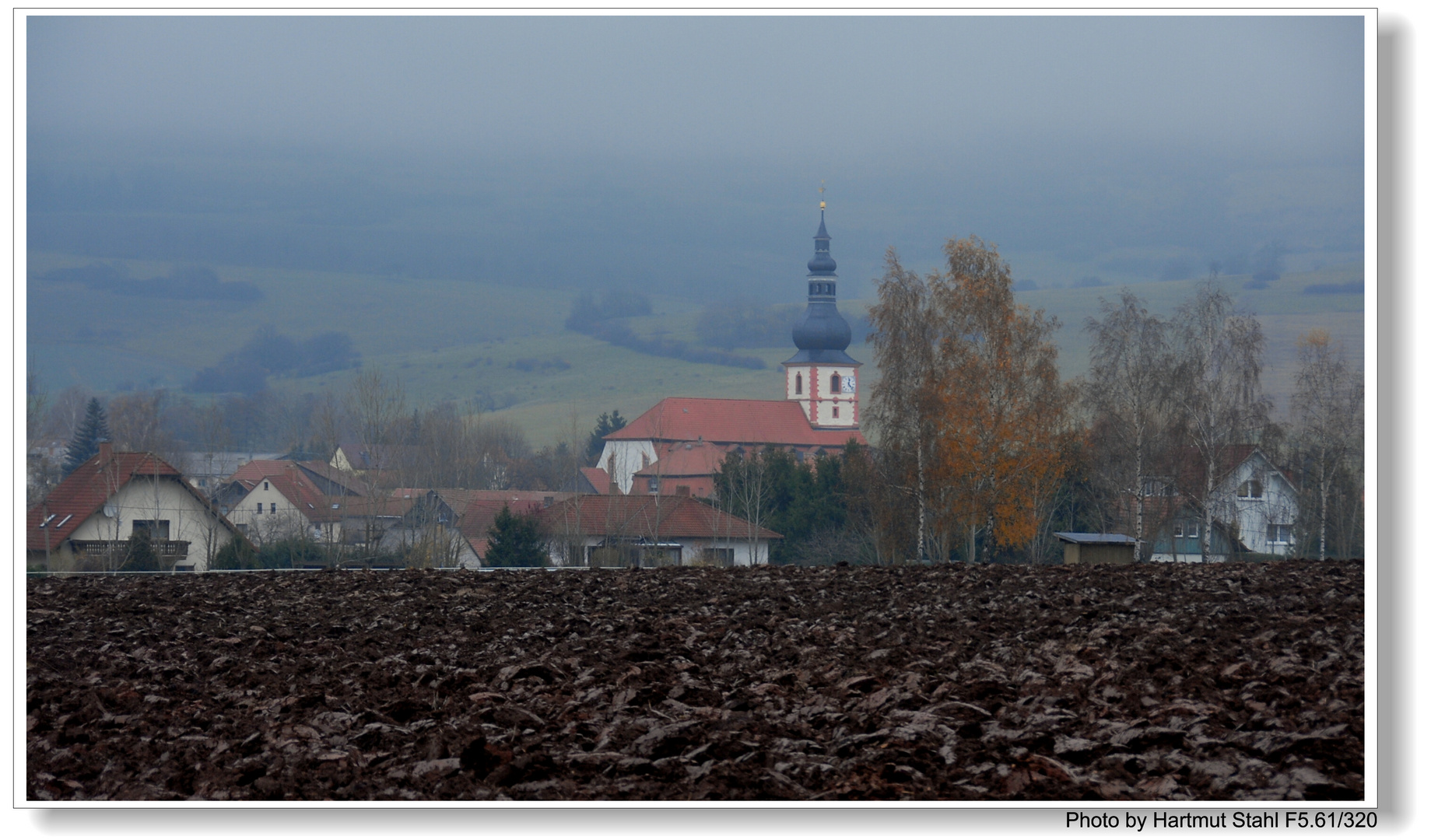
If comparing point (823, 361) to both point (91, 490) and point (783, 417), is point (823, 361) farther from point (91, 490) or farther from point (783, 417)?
point (91, 490)

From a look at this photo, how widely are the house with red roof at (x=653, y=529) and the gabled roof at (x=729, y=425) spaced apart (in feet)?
143

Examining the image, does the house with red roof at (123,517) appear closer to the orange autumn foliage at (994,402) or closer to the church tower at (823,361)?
the orange autumn foliage at (994,402)

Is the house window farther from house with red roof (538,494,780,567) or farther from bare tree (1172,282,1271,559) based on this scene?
bare tree (1172,282,1271,559)

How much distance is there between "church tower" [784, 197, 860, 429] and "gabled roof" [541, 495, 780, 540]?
5806 cm

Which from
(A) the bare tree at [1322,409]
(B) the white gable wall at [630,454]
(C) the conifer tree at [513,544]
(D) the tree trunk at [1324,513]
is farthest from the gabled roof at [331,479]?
(B) the white gable wall at [630,454]

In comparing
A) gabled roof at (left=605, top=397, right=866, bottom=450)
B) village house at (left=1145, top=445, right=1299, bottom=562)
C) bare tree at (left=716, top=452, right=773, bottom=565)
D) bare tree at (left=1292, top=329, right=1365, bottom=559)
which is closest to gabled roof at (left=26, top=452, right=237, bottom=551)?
bare tree at (left=716, top=452, right=773, bottom=565)

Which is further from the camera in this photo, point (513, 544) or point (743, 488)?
point (743, 488)

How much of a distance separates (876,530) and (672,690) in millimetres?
25053

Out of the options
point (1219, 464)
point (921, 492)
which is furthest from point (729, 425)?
point (921, 492)

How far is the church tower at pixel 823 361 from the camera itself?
102500 millimetres

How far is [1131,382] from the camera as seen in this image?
32.4m

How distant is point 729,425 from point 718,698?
89.3m
